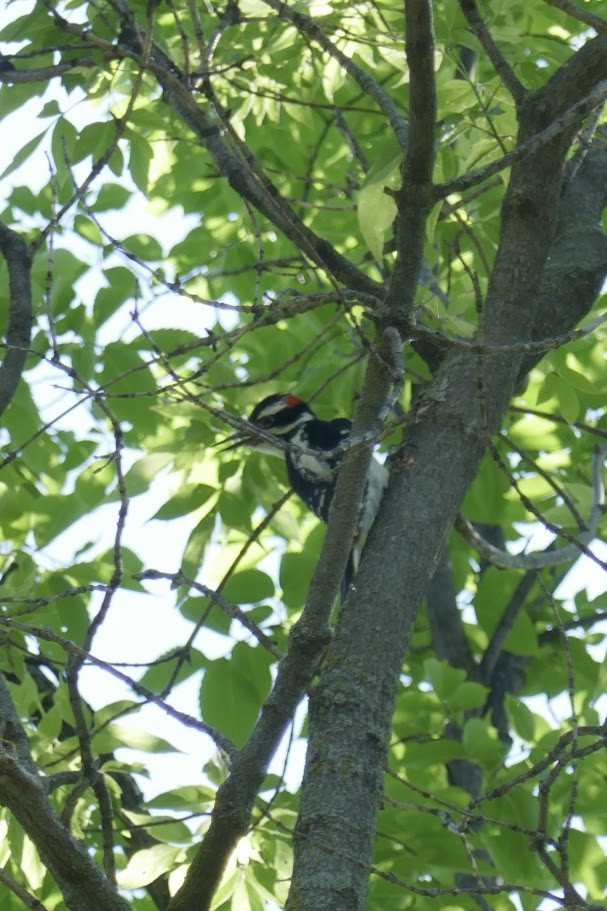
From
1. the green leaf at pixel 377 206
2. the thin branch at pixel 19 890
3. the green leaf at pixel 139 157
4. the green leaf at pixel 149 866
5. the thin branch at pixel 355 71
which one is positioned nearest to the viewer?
the thin branch at pixel 19 890

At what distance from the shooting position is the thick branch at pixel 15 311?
3289 millimetres

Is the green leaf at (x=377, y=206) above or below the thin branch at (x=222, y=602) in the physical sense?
above

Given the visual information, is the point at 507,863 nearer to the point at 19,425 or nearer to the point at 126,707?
the point at 126,707

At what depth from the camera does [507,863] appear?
3.53 meters

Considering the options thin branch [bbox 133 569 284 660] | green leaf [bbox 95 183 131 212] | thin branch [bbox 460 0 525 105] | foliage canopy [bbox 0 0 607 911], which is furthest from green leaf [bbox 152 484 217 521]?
green leaf [bbox 95 183 131 212]

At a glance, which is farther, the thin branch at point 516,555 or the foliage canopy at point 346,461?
the thin branch at point 516,555

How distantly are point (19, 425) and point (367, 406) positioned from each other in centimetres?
215

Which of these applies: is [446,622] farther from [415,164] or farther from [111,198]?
[415,164]

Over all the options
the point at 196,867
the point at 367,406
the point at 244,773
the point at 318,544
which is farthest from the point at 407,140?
the point at 318,544

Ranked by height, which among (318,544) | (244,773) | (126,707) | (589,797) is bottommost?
(244,773)

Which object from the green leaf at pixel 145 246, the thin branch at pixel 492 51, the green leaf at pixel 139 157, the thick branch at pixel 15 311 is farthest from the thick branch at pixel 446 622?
the thin branch at pixel 492 51

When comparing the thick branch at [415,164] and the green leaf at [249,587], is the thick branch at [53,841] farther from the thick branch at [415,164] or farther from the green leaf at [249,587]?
the green leaf at [249,587]

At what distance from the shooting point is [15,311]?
11.6ft

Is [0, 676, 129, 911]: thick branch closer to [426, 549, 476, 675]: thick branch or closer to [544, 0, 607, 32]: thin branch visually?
[544, 0, 607, 32]: thin branch
